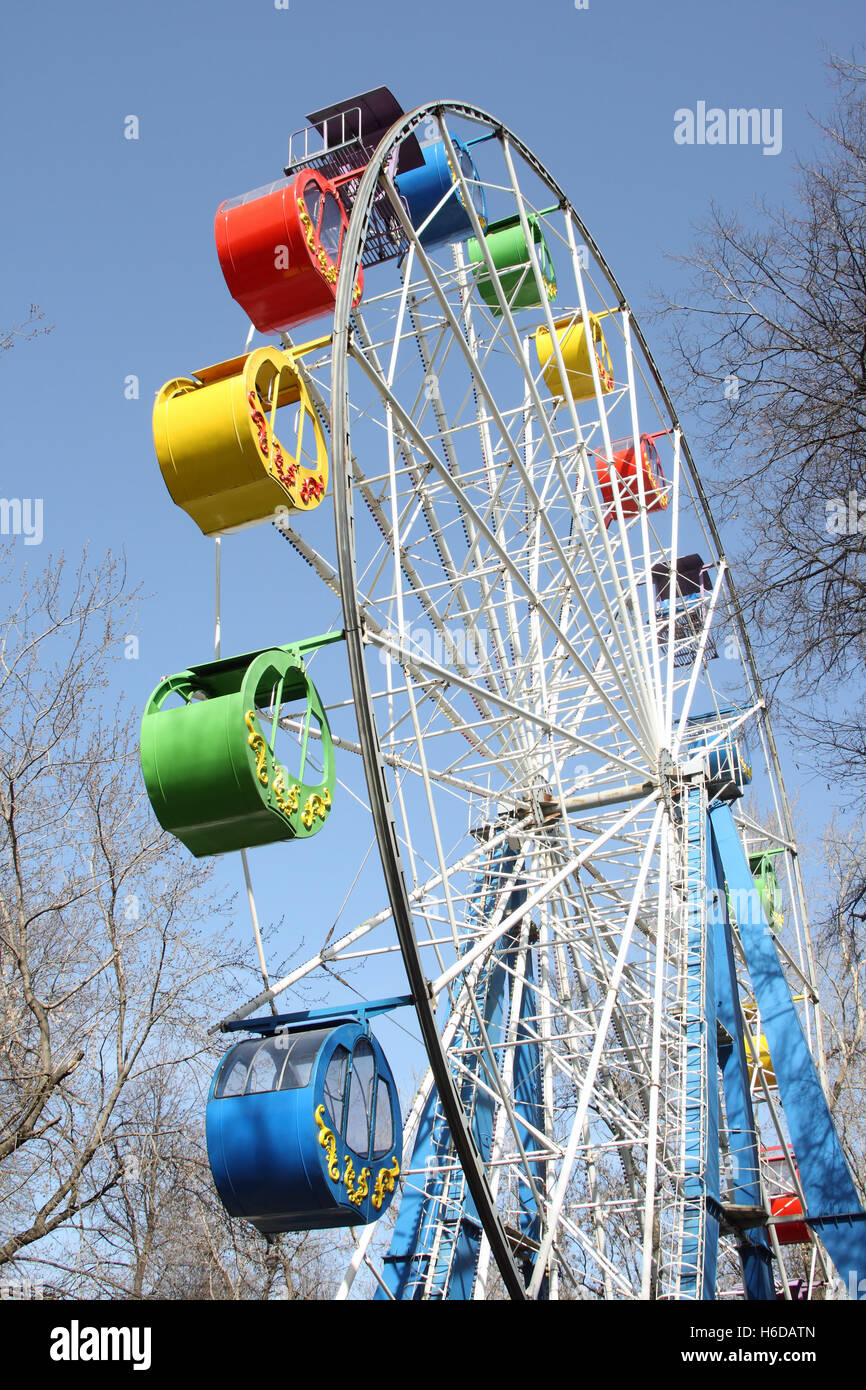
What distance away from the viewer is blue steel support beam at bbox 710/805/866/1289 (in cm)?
1041

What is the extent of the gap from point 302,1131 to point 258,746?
2400mm

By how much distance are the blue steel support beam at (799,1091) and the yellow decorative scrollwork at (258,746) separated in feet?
21.0

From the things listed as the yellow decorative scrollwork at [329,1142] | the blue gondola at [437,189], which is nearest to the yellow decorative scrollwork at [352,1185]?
the yellow decorative scrollwork at [329,1142]

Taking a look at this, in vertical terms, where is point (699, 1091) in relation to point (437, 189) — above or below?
below

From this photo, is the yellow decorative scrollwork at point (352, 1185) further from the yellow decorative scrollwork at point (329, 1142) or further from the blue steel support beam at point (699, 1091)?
the blue steel support beam at point (699, 1091)

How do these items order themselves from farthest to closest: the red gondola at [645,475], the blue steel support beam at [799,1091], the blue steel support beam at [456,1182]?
the red gondola at [645,475] → the blue steel support beam at [799,1091] → the blue steel support beam at [456,1182]

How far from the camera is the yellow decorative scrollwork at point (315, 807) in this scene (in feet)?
27.5

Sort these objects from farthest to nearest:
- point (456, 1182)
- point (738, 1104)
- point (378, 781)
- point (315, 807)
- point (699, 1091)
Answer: point (738, 1104)
point (456, 1182)
point (699, 1091)
point (315, 807)
point (378, 781)

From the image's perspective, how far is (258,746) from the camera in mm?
7867

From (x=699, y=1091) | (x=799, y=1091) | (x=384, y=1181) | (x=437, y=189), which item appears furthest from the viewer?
(x=437, y=189)

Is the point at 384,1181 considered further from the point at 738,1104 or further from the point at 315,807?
the point at 738,1104

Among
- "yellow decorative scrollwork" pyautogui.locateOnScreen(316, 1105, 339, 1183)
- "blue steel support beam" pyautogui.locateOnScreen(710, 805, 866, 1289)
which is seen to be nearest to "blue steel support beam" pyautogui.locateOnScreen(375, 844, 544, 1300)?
"yellow decorative scrollwork" pyautogui.locateOnScreen(316, 1105, 339, 1183)

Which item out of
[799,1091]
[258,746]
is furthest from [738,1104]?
[258,746]

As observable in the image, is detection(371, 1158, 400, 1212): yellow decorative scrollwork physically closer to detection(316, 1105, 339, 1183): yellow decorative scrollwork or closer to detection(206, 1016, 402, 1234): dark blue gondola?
detection(206, 1016, 402, 1234): dark blue gondola
